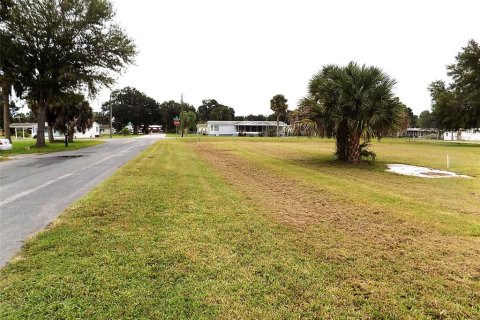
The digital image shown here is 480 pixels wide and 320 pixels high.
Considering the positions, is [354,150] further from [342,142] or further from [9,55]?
[9,55]

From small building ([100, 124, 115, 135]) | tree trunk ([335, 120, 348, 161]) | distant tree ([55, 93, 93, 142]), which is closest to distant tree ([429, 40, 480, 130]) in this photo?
tree trunk ([335, 120, 348, 161])

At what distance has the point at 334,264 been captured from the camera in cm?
427

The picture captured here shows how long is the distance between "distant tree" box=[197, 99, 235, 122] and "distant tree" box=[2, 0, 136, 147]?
81.2 m

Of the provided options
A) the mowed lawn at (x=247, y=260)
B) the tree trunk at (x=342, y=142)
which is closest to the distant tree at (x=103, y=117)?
the tree trunk at (x=342, y=142)

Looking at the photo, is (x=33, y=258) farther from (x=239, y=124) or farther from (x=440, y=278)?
(x=239, y=124)

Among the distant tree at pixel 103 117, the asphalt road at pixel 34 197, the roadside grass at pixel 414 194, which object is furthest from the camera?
the distant tree at pixel 103 117

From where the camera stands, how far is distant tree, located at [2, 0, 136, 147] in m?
27.4

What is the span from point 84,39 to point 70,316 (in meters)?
31.7

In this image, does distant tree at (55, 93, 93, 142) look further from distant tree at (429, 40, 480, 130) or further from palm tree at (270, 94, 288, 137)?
distant tree at (429, 40, 480, 130)

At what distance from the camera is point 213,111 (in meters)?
120

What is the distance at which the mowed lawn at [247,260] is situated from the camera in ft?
10.7

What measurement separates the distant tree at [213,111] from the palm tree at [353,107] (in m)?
96.5

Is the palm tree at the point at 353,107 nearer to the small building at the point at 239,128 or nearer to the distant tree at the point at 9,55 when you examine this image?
the distant tree at the point at 9,55

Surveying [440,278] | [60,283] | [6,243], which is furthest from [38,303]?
[440,278]
